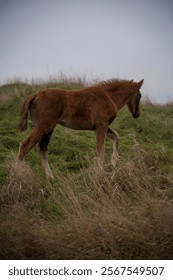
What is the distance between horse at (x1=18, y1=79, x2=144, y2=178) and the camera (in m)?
7.59

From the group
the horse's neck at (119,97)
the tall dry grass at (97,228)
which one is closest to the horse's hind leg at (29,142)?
the horse's neck at (119,97)

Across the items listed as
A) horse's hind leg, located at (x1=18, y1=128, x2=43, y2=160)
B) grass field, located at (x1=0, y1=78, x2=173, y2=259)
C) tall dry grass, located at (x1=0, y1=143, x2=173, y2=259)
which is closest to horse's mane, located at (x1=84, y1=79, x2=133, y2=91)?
horse's hind leg, located at (x1=18, y1=128, x2=43, y2=160)

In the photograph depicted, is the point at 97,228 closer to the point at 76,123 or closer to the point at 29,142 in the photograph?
the point at 29,142

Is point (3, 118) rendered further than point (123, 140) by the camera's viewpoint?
Yes

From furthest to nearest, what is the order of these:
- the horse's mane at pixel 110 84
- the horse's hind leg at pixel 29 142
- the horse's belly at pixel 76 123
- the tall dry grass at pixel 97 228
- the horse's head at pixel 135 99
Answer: the horse's head at pixel 135 99 → the horse's mane at pixel 110 84 → the horse's belly at pixel 76 123 → the horse's hind leg at pixel 29 142 → the tall dry grass at pixel 97 228

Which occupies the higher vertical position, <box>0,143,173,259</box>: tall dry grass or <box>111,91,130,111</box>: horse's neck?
<box>111,91,130,111</box>: horse's neck

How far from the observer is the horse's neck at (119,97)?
8625 mm

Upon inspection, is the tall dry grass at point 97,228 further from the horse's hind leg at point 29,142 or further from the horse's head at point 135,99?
the horse's head at point 135,99

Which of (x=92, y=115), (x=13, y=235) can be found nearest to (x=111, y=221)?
(x=13, y=235)

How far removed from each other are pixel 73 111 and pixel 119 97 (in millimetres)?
1341

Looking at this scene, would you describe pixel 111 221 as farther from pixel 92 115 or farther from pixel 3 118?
pixel 3 118

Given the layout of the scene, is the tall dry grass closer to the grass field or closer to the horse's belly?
the grass field

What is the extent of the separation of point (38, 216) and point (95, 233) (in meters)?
1.20
